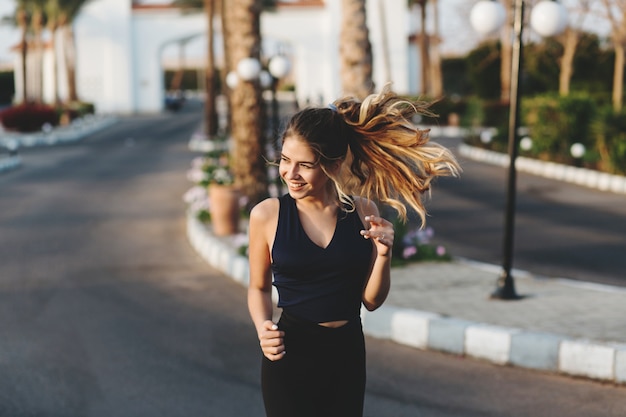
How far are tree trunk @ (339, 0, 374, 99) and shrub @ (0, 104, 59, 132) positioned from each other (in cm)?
3048

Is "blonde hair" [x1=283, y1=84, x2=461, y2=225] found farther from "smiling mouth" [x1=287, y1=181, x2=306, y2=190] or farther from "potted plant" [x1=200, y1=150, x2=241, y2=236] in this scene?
"potted plant" [x1=200, y1=150, x2=241, y2=236]

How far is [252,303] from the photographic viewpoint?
356 cm

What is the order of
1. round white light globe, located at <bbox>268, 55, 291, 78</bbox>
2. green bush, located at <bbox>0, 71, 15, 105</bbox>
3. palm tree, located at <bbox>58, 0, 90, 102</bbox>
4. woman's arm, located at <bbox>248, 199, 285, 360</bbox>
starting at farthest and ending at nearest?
green bush, located at <bbox>0, 71, 15, 105</bbox> < palm tree, located at <bbox>58, 0, 90, 102</bbox> < round white light globe, located at <bbox>268, 55, 291, 78</bbox> < woman's arm, located at <bbox>248, 199, 285, 360</bbox>

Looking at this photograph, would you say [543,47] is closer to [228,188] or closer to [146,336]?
[228,188]

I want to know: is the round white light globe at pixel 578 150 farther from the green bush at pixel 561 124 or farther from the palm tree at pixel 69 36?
the palm tree at pixel 69 36

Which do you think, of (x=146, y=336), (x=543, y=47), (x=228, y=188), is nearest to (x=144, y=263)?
(x=228, y=188)

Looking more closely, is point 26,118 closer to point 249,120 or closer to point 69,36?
point 69,36

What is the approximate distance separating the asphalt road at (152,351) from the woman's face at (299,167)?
2358mm

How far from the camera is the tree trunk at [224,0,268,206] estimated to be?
1309 centimetres

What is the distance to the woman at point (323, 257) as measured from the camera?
335cm

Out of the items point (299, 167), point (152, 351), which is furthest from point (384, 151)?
point (152, 351)

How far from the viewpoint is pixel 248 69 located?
13.5m

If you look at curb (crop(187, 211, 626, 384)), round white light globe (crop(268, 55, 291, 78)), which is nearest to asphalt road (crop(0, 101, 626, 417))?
curb (crop(187, 211, 626, 384))

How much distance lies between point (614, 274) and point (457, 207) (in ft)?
21.5
